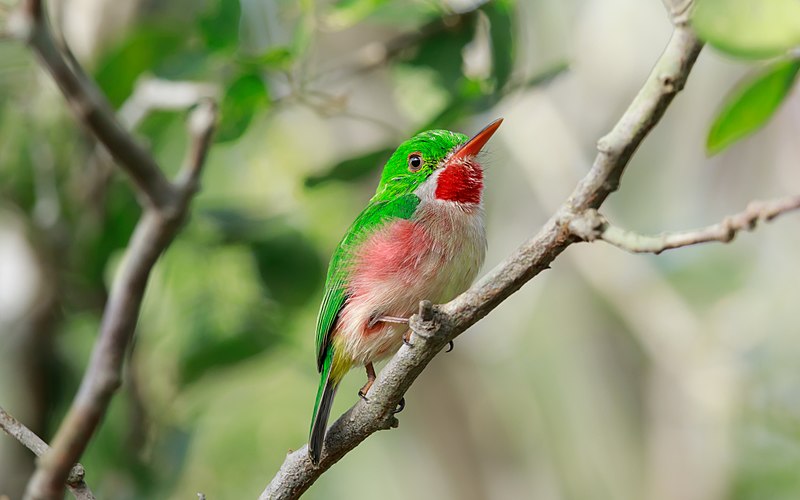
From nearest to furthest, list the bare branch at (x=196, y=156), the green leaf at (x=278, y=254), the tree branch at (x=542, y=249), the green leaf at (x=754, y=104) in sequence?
the tree branch at (x=542, y=249)
the green leaf at (x=754, y=104)
the bare branch at (x=196, y=156)
the green leaf at (x=278, y=254)

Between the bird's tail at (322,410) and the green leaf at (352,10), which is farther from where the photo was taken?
the green leaf at (352,10)

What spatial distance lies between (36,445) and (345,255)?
814mm

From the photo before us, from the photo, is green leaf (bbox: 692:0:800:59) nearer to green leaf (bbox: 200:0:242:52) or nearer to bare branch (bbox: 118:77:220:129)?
green leaf (bbox: 200:0:242:52)

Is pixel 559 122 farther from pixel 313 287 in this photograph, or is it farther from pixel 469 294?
pixel 469 294

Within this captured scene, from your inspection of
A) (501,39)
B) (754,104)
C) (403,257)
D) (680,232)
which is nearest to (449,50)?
(501,39)

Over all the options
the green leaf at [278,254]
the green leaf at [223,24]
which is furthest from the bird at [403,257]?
the green leaf at [278,254]

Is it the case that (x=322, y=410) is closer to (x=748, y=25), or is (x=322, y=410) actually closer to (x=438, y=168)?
(x=438, y=168)

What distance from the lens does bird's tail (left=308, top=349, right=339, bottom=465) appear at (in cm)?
189

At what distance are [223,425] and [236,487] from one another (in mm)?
811

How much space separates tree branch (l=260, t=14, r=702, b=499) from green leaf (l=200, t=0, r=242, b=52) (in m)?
1.45

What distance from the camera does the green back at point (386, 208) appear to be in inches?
88.8

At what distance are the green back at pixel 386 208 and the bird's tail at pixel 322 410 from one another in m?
0.04

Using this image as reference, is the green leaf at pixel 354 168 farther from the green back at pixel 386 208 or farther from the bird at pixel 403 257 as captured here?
the bird at pixel 403 257

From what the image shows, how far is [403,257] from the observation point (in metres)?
2.16
